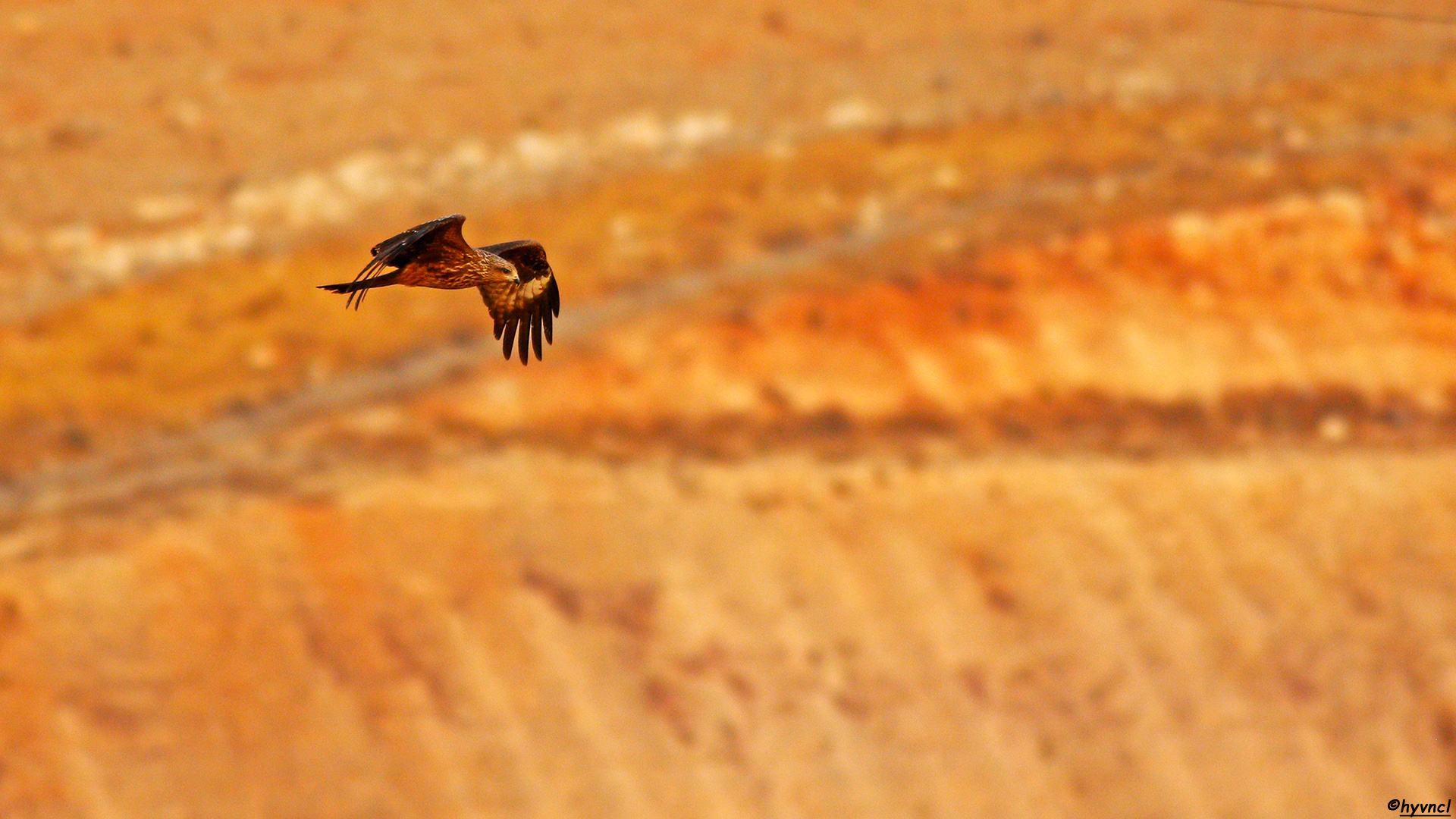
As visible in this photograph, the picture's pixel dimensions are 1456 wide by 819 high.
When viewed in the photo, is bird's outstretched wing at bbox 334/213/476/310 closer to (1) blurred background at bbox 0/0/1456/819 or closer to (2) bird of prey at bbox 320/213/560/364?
(2) bird of prey at bbox 320/213/560/364

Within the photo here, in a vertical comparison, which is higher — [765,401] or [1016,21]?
[1016,21]

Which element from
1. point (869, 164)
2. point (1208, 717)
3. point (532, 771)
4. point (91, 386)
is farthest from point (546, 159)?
point (1208, 717)

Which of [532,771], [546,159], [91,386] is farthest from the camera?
[546,159]

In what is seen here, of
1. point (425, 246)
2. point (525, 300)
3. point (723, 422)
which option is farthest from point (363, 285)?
point (723, 422)

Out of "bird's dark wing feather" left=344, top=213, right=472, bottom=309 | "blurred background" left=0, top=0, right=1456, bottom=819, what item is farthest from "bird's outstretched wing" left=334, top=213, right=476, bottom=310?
"blurred background" left=0, top=0, right=1456, bottom=819

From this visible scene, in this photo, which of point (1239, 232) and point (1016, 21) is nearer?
point (1239, 232)

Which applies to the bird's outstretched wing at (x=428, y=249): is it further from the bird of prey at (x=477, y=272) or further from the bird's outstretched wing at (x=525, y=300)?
the bird's outstretched wing at (x=525, y=300)

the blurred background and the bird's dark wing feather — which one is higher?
the bird's dark wing feather

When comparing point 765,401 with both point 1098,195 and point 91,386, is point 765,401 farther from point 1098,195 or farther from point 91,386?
point 91,386
